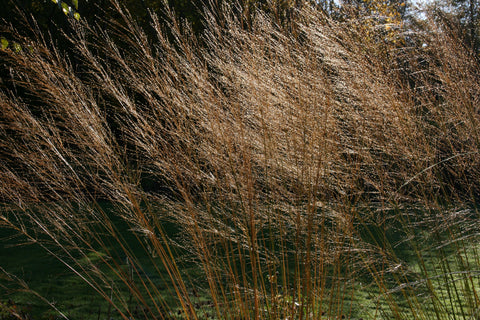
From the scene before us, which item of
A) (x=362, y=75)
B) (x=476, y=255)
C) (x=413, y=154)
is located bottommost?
(x=476, y=255)

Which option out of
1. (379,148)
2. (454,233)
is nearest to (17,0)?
(379,148)

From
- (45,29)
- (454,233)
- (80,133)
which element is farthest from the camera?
(45,29)

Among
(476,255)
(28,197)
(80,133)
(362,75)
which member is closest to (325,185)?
(362,75)

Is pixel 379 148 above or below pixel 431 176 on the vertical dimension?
above

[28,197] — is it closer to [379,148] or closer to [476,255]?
[379,148]

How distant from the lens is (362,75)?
198cm

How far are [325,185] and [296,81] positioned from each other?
46 centimetres

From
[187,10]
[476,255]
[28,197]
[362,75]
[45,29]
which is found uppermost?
[45,29]

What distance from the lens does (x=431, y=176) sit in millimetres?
2020

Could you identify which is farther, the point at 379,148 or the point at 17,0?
the point at 17,0

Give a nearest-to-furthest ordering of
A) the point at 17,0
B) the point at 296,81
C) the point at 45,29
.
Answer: the point at 296,81 < the point at 17,0 < the point at 45,29

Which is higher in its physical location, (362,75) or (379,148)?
(362,75)

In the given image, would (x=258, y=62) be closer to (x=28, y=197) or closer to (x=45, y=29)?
(x=28, y=197)

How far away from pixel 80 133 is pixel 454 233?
164 centimetres
